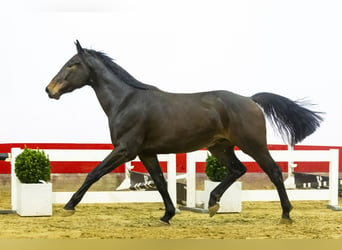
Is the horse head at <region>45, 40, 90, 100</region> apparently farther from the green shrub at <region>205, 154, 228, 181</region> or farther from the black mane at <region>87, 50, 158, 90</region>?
the green shrub at <region>205, 154, 228, 181</region>

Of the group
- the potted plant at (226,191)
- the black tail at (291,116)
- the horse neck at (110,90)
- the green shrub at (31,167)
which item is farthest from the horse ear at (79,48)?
the potted plant at (226,191)

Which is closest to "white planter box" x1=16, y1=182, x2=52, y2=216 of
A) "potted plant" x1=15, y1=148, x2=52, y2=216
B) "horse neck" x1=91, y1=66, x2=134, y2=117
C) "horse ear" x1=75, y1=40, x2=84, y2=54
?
"potted plant" x1=15, y1=148, x2=52, y2=216

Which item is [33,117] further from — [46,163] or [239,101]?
[239,101]

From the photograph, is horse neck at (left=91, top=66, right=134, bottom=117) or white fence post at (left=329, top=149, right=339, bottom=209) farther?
white fence post at (left=329, top=149, right=339, bottom=209)

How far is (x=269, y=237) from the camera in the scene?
5258mm

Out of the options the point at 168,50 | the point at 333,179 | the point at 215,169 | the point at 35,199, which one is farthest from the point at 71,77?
the point at 333,179

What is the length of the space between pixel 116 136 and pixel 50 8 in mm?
2709

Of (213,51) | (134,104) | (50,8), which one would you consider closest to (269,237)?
(134,104)

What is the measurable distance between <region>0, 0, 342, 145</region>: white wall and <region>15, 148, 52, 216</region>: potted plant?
1.37 metres

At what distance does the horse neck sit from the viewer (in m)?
5.85

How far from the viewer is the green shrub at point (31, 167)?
6.44m

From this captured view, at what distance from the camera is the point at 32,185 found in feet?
21.0

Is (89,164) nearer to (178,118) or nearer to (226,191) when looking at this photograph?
(226,191)

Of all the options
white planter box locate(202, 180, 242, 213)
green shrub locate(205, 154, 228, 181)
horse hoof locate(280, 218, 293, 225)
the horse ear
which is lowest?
horse hoof locate(280, 218, 293, 225)
